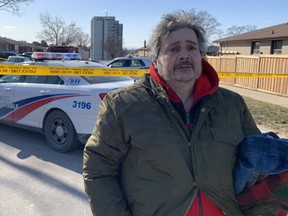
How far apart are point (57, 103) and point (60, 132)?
484 mm

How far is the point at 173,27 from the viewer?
1869mm

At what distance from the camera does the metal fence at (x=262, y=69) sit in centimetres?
1327

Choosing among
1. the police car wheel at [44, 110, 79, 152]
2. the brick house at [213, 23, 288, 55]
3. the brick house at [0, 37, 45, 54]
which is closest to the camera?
the police car wheel at [44, 110, 79, 152]

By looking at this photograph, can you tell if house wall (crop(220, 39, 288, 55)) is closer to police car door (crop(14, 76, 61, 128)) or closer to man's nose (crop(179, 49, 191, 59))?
police car door (crop(14, 76, 61, 128))

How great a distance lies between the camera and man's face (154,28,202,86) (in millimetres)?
1863

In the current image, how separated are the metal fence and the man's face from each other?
39.2 feet

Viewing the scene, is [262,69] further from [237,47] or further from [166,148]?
[237,47]

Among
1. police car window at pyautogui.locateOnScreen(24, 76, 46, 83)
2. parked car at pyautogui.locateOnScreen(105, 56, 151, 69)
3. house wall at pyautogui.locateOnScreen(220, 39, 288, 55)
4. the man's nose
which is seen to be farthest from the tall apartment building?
the man's nose

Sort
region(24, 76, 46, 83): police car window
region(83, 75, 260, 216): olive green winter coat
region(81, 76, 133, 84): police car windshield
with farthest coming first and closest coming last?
1. region(24, 76, 46, 83): police car window
2. region(81, 76, 133, 84): police car windshield
3. region(83, 75, 260, 216): olive green winter coat

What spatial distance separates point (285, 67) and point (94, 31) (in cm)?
3893

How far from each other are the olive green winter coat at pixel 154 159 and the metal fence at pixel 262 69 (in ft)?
39.6

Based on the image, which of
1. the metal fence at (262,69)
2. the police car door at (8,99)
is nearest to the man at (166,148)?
the police car door at (8,99)

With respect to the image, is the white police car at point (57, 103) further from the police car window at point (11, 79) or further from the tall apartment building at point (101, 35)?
the tall apartment building at point (101, 35)

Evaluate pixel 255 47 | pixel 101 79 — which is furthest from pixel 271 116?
pixel 255 47
